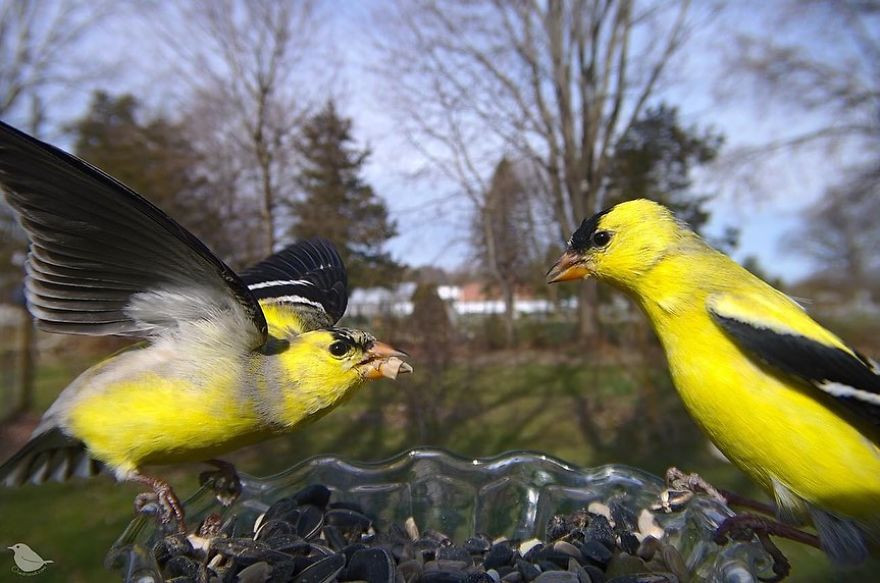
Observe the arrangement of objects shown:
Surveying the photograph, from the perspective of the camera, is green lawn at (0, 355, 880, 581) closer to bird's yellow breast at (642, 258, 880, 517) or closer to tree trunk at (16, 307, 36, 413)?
tree trunk at (16, 307, 36, 413)

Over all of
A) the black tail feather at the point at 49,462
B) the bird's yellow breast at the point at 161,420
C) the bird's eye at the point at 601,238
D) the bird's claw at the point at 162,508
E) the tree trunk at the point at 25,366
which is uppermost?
the bird's eye at the point at 601,238

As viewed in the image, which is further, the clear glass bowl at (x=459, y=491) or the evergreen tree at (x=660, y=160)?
the evergreen tree at (x=660, y=160)

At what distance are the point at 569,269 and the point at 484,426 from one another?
4.89 metres

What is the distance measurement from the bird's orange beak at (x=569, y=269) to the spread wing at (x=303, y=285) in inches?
41.4

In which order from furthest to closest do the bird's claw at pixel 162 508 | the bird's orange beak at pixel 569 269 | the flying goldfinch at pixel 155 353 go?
1. the bird's orange beak at pixel 569 269
2. the bird's claw at pixel 162 508
3. the flying goldfinch at pixel 155 353

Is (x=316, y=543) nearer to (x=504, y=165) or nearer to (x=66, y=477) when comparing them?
(x=66, y=477)

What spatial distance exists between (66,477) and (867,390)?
8.80 feet

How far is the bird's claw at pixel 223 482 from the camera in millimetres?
2094

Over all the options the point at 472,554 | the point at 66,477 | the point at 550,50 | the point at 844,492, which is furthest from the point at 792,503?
the point at 550,50

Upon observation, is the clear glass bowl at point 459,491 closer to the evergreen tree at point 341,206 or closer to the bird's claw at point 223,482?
the bird's claw at point 223,482

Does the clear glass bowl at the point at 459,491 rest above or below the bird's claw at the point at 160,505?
below

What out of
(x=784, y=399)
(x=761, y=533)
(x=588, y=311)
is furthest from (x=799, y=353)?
(x=588, y=311)

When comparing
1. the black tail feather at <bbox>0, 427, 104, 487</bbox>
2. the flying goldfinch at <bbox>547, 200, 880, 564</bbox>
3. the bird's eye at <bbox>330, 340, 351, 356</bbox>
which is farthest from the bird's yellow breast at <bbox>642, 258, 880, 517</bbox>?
the black tail feather at <bbox>0, 427, 104, 487</bbox>

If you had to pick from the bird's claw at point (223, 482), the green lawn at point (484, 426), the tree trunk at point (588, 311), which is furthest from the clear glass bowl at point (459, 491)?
the tree trunk at point (588, 311)
